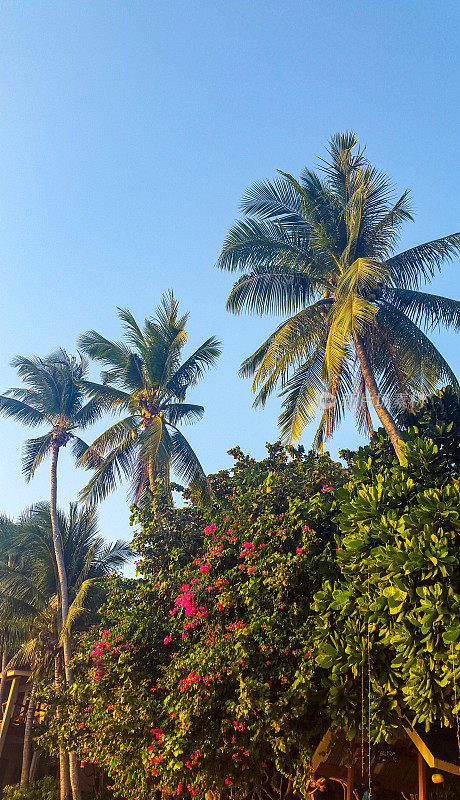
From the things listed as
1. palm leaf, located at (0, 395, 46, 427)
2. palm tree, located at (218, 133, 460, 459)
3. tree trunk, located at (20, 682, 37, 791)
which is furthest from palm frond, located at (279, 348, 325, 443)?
tree trunk, located at (20, 682, 37, 791)

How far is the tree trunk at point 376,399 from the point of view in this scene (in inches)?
437

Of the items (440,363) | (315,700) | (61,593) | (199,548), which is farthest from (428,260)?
(61,593)

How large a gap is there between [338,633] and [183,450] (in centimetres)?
881

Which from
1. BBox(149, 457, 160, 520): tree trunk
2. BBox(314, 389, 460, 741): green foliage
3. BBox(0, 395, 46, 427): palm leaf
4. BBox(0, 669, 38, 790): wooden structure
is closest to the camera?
BBox(314, 389, 460, 741): green foliage

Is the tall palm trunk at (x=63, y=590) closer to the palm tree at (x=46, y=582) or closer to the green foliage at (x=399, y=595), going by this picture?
the palm tree at (x=46, y=582)

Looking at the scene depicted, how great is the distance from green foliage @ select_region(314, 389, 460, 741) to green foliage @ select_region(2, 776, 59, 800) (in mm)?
14752

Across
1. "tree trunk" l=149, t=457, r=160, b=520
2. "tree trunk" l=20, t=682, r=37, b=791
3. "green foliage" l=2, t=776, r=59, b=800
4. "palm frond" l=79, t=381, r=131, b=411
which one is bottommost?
"green foliage" l=2, t=776, r=59, b=800

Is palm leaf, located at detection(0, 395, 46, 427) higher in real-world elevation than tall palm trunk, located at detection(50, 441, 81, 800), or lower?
higher

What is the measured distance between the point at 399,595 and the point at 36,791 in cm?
1804

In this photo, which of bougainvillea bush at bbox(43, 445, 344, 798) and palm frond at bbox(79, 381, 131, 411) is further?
palm frond at bbox(79, 381, 131, 411)

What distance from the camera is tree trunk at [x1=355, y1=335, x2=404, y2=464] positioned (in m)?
11.1

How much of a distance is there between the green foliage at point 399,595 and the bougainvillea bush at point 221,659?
854 millimetres

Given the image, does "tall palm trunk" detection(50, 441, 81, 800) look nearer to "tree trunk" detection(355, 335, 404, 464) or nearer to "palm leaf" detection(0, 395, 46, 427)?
"palm leaf" detection(0, 395, 46, 427)

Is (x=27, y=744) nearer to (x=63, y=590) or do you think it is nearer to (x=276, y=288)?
(x=63, y=590)
